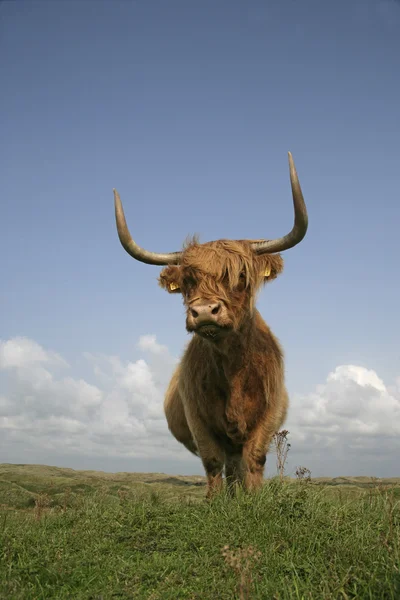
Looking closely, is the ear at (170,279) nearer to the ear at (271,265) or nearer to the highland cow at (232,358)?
the highland cow at (232,358)

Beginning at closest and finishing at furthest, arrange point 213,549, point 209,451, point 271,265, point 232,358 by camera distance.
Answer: point 213,549, point 232,358, point 209,451, point 271,265

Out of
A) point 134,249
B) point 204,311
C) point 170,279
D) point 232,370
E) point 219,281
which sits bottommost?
point 232,370

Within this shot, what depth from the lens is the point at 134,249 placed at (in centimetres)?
718

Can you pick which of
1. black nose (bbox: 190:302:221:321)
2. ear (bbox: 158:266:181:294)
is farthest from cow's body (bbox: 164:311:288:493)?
black nose (bbox: 190:302:221:321)

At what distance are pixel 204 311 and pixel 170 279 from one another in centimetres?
139

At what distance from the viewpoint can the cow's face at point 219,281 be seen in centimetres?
585

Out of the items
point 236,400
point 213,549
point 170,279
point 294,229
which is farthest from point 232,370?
point 213,549

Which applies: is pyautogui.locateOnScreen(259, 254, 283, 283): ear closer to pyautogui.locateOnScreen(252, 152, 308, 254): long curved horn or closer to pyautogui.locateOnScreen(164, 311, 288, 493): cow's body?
pyautogui.locateOnScreen(252, 152, 308, 254): long curved horn

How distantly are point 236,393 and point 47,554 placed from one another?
287 centimetres

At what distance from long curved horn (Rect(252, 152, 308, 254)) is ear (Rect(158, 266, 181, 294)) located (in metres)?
1.04

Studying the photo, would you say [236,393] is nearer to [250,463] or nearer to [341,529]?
[250,463]

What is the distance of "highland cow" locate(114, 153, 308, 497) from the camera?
6.32m

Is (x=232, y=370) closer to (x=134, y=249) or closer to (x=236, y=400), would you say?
(x=236, y=400)

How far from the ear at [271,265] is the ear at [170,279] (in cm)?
106
